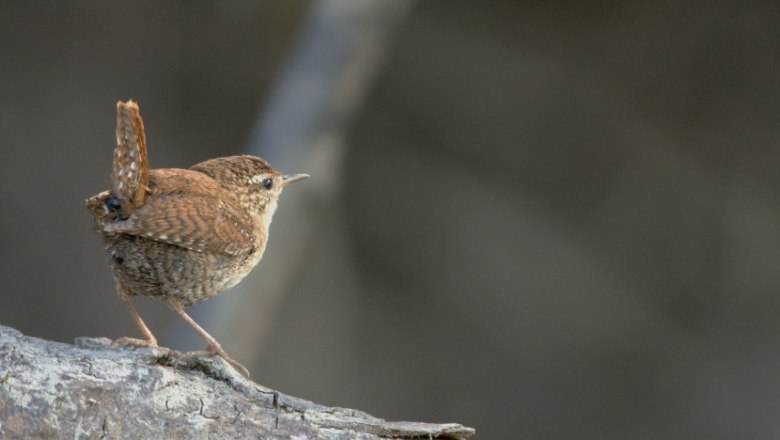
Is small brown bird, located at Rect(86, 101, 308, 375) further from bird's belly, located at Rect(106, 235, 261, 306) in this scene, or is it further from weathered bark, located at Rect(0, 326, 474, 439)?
weathered bark, located at Rect(0, 326, 474, 439)

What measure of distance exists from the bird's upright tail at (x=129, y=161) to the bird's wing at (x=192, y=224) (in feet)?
0.16

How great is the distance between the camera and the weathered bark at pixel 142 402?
9.05 ft

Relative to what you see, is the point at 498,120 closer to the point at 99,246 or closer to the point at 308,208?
the point at 308,208

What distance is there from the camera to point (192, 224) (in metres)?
3.36

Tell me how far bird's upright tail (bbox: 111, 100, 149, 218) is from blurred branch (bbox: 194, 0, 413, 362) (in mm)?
3906

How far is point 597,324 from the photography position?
318 inches

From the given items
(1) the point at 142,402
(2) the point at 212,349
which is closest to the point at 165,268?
(2) the point at 212,349

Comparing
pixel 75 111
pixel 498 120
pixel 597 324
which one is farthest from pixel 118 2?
pixel 597 324

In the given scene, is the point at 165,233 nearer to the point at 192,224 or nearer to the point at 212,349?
the point at 192,224

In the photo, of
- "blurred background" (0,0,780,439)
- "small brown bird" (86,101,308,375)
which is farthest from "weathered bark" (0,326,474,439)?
"blurred background" (0,0,780,439)

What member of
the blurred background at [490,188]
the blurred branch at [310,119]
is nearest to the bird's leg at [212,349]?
the blurred branch at [310,119]

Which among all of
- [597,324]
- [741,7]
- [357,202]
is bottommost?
[597,324]

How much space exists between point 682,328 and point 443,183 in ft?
6.84

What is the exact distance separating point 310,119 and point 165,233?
4353mm
